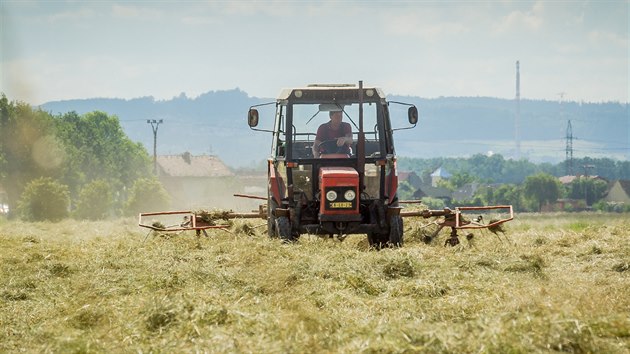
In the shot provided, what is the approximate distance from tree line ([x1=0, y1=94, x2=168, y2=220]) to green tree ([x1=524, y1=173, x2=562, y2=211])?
51783 mm

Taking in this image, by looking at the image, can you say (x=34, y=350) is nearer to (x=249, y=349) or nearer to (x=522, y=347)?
(x=249, y=349)

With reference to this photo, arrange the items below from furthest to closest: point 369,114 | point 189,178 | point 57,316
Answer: point 189,178 → point 369,114 → point 57,316

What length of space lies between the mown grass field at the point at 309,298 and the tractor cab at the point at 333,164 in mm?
555

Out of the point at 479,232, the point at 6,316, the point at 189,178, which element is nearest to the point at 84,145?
the point at 189,178

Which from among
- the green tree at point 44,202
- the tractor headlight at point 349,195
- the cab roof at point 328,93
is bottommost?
the green tree at point 44,202

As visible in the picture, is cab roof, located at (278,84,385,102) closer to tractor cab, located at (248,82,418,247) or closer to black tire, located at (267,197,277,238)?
tractor cab, located at (248,82,418,247)

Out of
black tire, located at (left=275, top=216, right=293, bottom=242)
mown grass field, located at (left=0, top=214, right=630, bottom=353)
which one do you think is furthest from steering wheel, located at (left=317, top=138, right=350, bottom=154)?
mown grass field, located at (left=0, top=214, right=630, bottom=353)

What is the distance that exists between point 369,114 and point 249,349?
29.9 ft

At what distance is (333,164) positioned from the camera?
15.5 meters

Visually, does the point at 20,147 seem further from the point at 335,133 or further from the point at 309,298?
the point at 309,298

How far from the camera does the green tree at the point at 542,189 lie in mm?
117312

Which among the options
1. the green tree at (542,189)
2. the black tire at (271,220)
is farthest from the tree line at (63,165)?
the green tree at (542,189)

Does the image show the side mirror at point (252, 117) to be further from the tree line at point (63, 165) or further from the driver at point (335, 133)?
the tree line at point (63, 165)

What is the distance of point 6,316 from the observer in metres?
9.65
